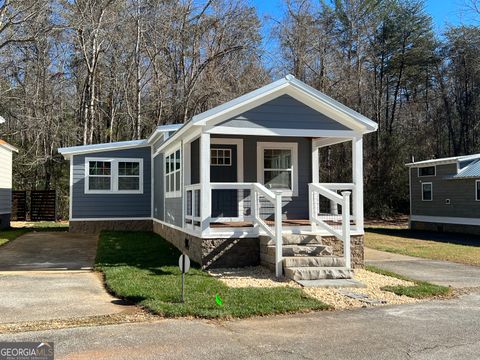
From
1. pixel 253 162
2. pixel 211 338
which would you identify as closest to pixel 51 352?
pixel 211 338

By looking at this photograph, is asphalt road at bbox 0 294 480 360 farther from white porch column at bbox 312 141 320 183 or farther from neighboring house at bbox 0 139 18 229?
neighboring house at bbox 0 139 18 229

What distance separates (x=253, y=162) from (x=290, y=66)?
59.1ft

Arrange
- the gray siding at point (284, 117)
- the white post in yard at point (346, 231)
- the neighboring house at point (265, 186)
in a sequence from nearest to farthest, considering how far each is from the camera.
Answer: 1. the white post in yard at point (346, 231)
2. the neighboring house at point (265, 186)
3. the gray siding at point (284, 117)

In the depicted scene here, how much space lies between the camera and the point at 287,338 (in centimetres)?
516

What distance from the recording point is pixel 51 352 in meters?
4.53

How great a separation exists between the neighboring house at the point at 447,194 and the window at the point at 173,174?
13.4 m

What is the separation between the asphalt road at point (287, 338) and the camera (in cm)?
461

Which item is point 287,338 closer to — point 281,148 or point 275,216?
point 275,216

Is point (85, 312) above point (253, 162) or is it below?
below

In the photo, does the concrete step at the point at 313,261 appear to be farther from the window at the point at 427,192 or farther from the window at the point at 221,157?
the window at the point at 427,192

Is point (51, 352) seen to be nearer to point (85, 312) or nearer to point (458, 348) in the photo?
point (85, 312)

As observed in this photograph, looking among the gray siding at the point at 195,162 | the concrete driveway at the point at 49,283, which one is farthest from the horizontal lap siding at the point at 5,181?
the gray siding at the point at 195,162

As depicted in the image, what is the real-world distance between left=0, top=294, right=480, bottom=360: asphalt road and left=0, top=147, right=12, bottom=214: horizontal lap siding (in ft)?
51.3

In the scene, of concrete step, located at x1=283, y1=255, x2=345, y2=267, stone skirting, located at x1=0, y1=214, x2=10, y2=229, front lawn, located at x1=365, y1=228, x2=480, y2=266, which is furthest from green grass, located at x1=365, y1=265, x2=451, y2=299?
stone skirting, located at x1=0, y1=214, x2=10, y2=229
